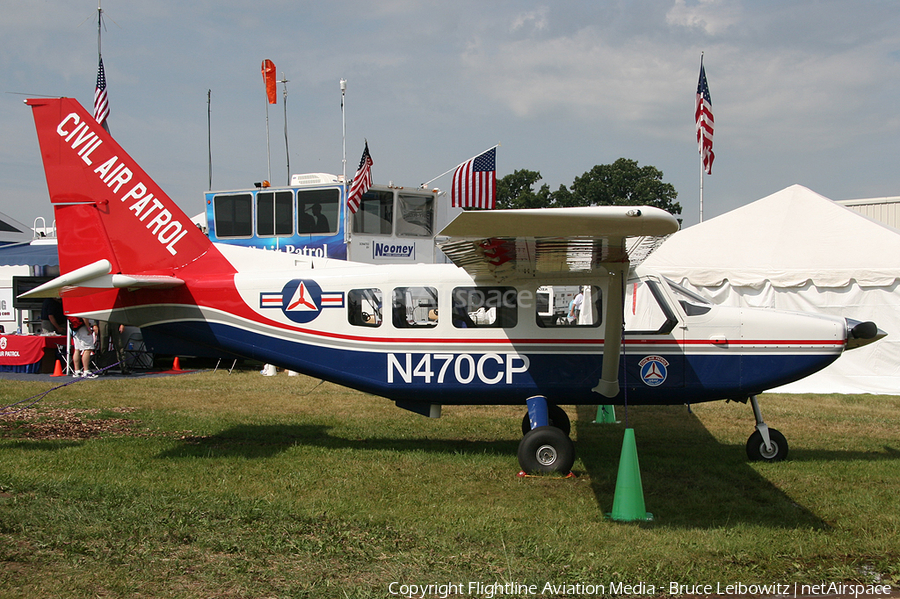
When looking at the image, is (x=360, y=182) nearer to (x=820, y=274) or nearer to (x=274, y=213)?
(x=274, y=213)

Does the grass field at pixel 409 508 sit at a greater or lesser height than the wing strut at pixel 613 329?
lesser

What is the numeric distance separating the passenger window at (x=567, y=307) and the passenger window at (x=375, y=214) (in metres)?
8.53

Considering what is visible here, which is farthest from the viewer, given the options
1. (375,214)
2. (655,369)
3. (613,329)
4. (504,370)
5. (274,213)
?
(274,213)

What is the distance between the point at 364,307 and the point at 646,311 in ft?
10.6

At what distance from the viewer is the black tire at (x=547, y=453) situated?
6855 millimetres

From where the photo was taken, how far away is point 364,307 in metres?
7.73

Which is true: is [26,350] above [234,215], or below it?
below

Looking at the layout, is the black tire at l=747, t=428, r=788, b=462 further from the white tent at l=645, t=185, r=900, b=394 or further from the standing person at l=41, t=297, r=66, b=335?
the standing person at l=41, t=297, r=66, b=335

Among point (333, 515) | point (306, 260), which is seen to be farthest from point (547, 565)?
point (306, 260)

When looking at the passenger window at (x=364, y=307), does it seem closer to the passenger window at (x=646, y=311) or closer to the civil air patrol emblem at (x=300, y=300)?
the civil air patrol emblem at (x=300, y=300)

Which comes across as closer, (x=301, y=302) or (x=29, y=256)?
(x=301, y=302)

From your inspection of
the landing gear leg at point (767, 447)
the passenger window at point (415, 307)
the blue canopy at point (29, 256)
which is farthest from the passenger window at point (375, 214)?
the landing gear leg at point (767, 447)

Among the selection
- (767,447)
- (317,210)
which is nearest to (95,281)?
(767,447)

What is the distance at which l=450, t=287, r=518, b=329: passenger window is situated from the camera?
749 cm
